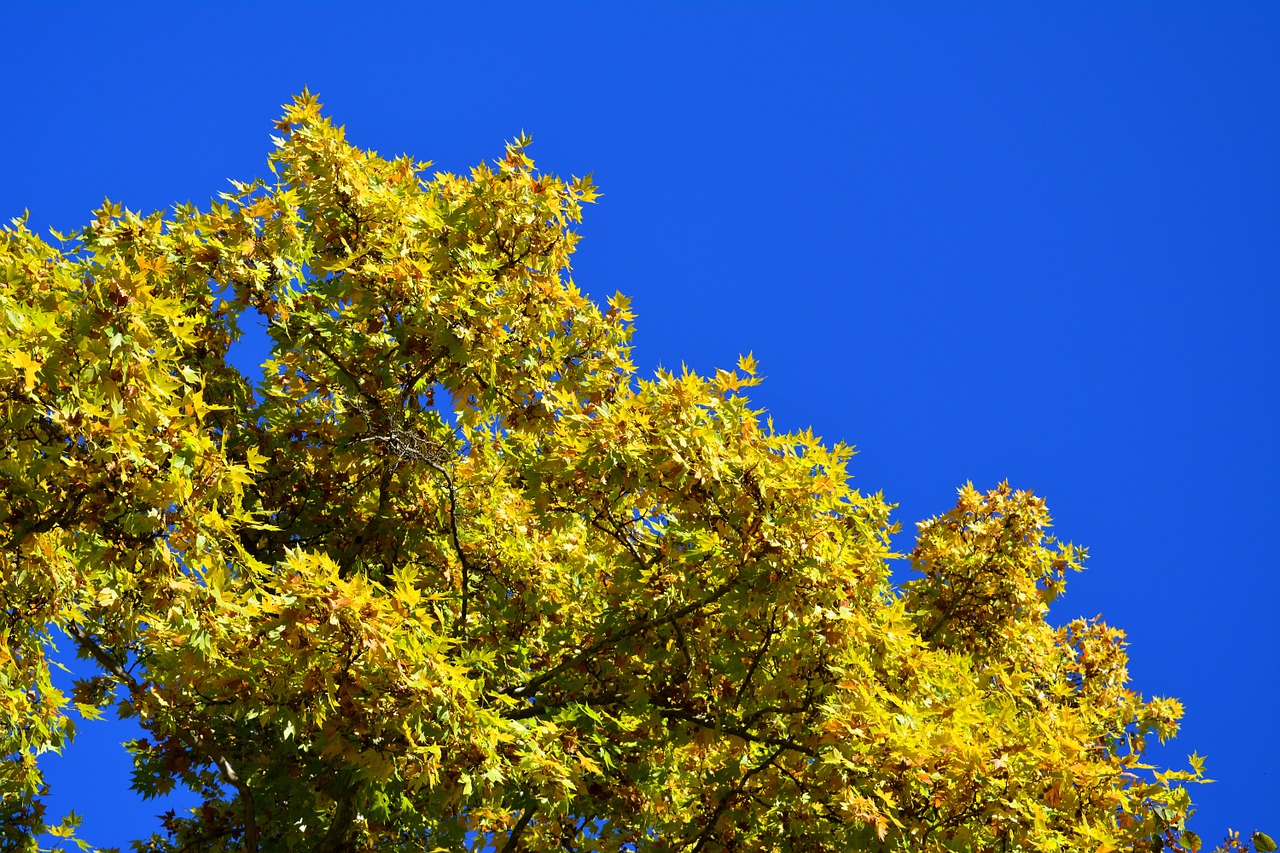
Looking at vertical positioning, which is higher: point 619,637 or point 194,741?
point 619,637

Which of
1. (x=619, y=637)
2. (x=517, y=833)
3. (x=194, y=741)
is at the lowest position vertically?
(x=194, y=741)

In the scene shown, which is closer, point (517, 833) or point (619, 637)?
point (619, 637)

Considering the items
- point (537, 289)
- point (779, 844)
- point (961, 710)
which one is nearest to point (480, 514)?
point (537, 289)

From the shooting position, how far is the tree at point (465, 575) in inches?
255

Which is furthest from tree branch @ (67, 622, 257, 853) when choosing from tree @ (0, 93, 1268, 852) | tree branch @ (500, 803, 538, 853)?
tree branch @ (500, 803, 538, 853)

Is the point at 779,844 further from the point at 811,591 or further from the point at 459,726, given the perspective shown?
the point at 459,726

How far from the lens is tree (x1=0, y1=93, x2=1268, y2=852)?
21.3 ft

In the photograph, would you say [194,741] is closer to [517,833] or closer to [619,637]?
[517,833]

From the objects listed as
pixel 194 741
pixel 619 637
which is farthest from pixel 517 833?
pixel 194 741

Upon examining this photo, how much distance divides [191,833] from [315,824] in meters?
1.71

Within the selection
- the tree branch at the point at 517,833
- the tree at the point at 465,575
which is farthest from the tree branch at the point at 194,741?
the tree branch at the point at 517,833

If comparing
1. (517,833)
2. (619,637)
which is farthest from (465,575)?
(517,833)

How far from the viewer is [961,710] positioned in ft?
25.5

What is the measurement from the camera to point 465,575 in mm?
9547
